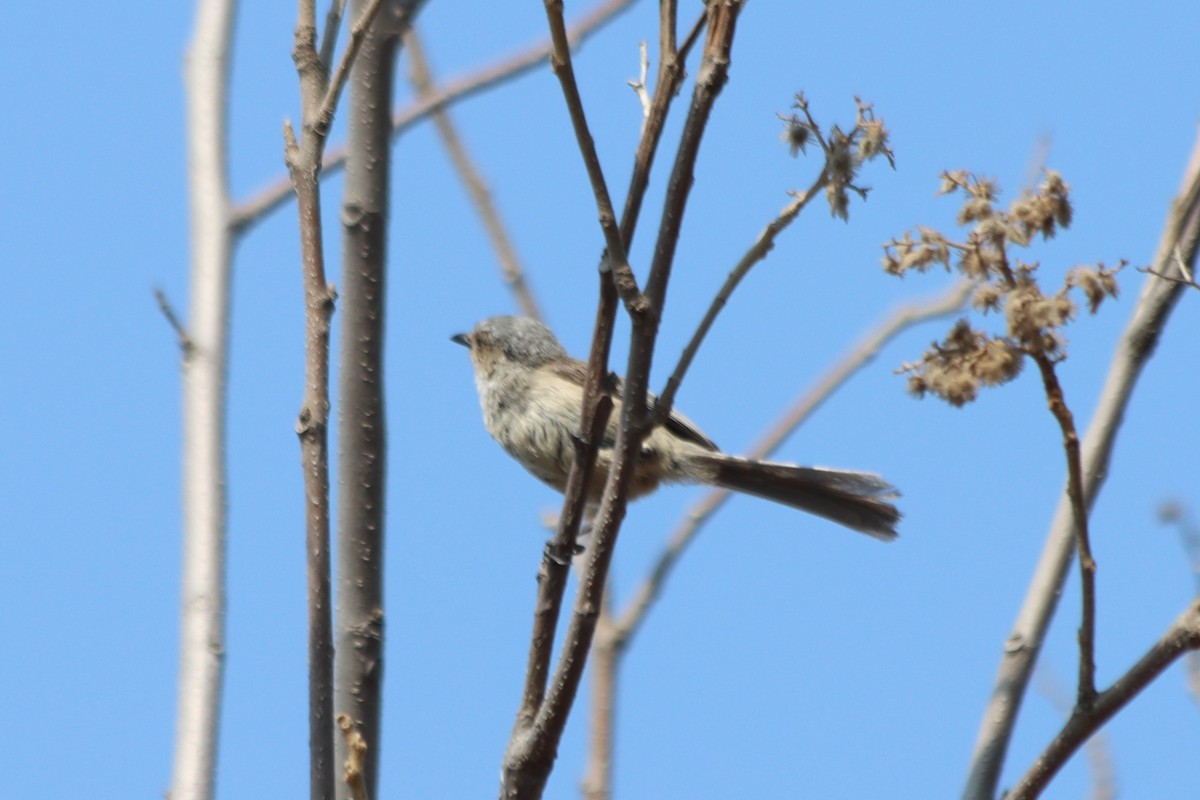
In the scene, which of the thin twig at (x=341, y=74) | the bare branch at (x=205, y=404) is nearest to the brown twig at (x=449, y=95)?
the bare branch at (x=205, y=404)

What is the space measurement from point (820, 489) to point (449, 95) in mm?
1888

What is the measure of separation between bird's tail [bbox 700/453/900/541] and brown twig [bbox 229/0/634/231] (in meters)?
1.57

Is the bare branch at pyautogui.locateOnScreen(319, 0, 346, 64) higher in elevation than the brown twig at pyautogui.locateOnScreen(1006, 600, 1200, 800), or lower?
higher

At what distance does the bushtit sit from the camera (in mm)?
4980

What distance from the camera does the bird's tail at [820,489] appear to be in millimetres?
4902

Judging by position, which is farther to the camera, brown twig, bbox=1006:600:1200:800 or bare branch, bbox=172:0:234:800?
bare branch, bbox=172:0:234:800

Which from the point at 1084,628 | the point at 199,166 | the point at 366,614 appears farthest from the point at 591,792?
the point at 199,166

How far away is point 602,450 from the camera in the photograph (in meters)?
4.83

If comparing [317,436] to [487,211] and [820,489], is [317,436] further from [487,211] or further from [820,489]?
[820,489]

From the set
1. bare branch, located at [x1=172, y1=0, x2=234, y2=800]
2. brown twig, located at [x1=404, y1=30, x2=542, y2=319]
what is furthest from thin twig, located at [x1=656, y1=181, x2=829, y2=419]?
brown twig, located at [x1=404, y1=30, x2=542, y2=319]

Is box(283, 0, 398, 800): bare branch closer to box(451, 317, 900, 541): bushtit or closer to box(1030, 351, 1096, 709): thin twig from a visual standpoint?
box(1030, 351, 1096, 709): thin twig

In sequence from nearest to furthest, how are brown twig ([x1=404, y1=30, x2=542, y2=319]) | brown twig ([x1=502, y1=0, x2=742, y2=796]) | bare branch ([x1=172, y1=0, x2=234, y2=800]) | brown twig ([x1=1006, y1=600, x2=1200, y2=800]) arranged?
brown twig ([x1=1006, y1=600, x2=1200, y2=800]) < brown twig ([x1=502, y1=0, x2=742, y2=796]) < bare branch ([x1=172, y1=0, x2=234, y2=800]) < brown twig ([x1=404, y1=30, x2=542, y2=319])

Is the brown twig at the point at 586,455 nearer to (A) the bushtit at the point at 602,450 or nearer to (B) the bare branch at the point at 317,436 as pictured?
(B) the bare branch at the point at 317,436

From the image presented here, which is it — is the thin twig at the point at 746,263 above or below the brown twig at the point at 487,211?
below
